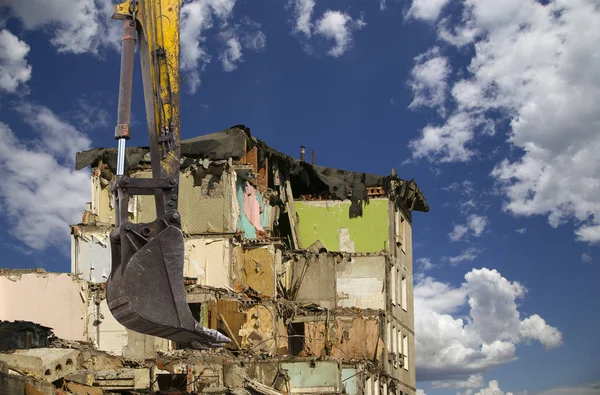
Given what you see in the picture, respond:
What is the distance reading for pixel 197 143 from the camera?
3488 cm

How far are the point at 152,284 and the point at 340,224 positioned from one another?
30477 millimetres

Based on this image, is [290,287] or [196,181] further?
[290,287]

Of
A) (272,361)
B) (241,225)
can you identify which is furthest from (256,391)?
(241,225)

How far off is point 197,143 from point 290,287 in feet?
26.4

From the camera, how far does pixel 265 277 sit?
33844 mm

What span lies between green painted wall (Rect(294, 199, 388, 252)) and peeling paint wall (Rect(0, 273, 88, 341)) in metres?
13.3

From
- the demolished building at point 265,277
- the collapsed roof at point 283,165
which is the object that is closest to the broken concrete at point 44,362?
the demolished building at point 265,277

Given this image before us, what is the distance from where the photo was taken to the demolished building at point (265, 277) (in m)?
28.8

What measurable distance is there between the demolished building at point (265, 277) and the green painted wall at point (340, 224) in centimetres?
5

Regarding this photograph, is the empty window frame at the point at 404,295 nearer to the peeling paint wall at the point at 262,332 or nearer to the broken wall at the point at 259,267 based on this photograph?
the broken wall at the point at 259,267

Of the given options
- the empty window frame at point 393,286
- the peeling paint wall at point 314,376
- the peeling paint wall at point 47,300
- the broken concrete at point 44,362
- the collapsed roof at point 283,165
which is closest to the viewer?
the broken concrete at point 44,362

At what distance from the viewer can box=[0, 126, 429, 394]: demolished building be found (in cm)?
2880

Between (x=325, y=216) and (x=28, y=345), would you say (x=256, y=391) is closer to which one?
(x=28, y=345)

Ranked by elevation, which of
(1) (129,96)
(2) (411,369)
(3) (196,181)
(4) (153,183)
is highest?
(3) (196,181)
